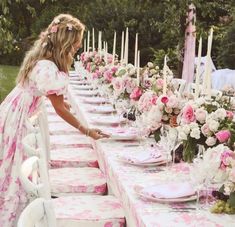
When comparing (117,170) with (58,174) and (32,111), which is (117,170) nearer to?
(58,174)

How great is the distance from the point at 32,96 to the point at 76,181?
2.11ft

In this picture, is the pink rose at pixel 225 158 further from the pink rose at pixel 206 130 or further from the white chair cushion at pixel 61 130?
the white chair cushion at pixel 61 130

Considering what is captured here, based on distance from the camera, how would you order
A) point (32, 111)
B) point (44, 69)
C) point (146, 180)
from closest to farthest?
point (146, 180) → point (44, 69) → point (32, 111)

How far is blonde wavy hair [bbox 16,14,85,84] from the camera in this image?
11.7ft

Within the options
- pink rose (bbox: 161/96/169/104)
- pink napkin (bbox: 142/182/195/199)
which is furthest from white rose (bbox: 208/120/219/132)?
pink rose (bbox: 161/96/169/104)

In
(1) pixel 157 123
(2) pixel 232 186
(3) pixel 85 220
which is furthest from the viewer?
(1) pixel 157 123

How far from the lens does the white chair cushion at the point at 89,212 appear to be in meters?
2.74

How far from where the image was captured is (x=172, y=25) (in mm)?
7980

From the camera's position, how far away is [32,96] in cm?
372

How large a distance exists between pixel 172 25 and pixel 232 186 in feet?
20.1

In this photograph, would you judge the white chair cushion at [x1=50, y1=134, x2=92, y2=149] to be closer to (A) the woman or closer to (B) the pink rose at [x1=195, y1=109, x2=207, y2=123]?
(A) the woman

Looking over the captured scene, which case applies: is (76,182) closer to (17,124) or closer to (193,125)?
(17,124)

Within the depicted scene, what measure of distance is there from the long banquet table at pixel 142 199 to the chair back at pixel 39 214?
39cm

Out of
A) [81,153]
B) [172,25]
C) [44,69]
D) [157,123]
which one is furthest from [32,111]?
[172,25]
